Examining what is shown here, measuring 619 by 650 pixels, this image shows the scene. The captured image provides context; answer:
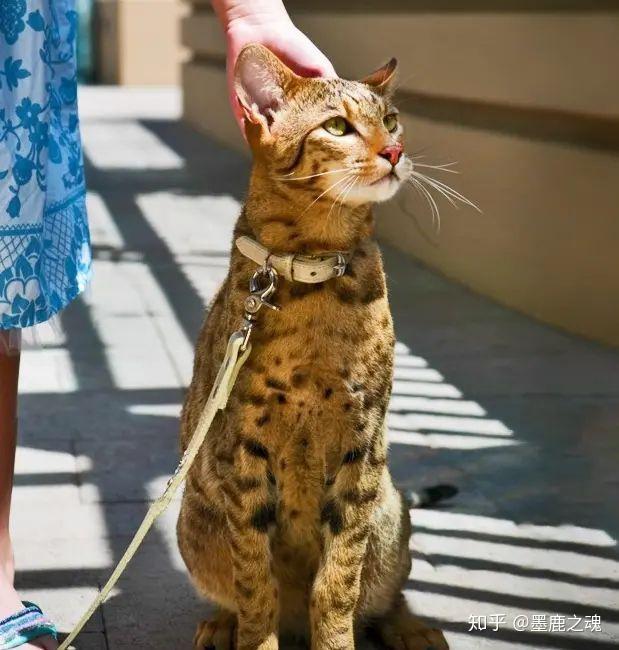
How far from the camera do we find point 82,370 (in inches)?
212

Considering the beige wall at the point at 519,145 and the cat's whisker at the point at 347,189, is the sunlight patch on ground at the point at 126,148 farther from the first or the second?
the cat's whisker at the point at 347,189

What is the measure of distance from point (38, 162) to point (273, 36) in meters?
0.64

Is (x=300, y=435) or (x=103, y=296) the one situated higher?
(x=300, y=435)

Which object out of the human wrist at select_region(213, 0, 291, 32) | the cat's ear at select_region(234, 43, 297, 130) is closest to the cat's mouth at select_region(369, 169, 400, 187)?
A: the cat's ear at select_region(234, 43, 297, 130)

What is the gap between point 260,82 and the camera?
266 cm

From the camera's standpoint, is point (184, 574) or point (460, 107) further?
point (460, 107)

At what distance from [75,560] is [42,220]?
3.36ft

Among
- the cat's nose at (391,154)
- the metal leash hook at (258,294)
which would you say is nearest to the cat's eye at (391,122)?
the cat's nose at (391,154)

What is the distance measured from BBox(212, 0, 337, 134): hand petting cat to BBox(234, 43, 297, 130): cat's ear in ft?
0.75

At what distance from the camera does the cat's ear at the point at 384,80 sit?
113 inches

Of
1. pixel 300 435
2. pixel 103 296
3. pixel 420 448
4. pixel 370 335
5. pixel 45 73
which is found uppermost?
pixel 45 73

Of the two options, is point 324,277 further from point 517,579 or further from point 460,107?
point 460,107

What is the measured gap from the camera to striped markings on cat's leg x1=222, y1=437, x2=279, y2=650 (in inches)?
108

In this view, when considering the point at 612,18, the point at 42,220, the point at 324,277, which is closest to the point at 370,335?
the point at 324,277
